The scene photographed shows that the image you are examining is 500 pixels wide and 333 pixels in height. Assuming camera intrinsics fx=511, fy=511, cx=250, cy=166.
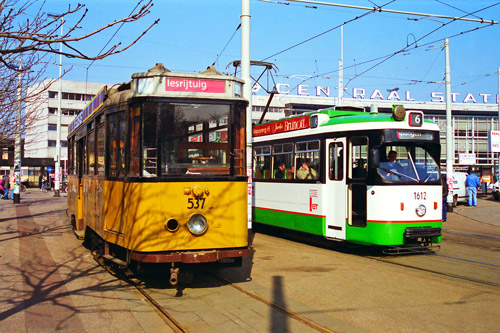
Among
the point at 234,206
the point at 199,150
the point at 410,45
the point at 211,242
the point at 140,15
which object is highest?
the point at 410,45

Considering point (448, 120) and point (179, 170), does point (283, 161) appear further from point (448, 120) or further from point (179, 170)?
point (448, 120)

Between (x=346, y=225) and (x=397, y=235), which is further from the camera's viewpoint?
(x=346, y=225)

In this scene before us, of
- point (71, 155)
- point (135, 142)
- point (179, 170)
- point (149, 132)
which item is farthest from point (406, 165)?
point (71, 155)

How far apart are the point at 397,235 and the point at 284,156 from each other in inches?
167

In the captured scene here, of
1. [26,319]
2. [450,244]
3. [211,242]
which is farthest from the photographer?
[450,244]

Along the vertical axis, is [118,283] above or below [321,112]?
below

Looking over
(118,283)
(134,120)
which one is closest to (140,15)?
(134,120)

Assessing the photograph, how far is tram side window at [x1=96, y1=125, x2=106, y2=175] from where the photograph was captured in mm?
8623

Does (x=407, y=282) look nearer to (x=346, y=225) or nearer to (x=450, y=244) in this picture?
(x=346, y=225)

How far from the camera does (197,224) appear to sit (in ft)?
24.0

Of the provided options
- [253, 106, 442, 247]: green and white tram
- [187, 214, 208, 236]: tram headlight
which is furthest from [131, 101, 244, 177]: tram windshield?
[253, 106, 442, 247]: green and white tram

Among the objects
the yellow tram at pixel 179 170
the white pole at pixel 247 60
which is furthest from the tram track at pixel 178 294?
the white pole at pixel 247 60

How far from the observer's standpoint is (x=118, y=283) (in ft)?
27.1

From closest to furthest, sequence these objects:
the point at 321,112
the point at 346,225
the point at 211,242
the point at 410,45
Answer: the point at 211,242 < the point at 346,225 < the point at 321,112 < the point at 410,45
